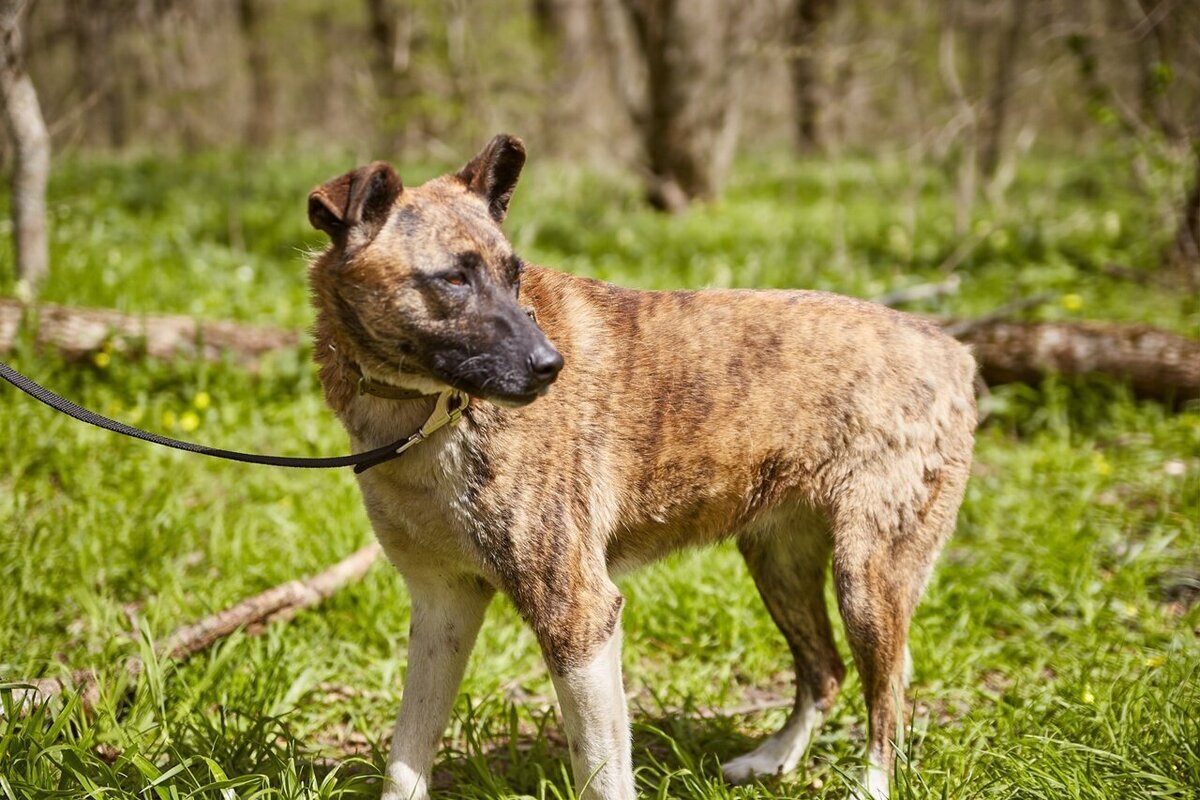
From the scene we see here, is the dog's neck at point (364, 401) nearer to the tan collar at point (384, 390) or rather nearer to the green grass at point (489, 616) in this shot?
the tan collar at point (384, 390)

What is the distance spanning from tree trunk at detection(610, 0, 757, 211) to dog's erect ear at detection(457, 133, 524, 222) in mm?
7863

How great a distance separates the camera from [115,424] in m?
2.79

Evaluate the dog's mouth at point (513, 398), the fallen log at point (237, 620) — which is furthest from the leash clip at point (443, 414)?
the fallen log at point (237, 620)

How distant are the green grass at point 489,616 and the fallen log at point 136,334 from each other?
11cm

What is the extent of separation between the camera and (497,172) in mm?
2910

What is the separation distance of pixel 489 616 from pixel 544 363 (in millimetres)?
2106

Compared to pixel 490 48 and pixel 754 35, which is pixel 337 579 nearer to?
pixel 754 35

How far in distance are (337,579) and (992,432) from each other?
149 inches

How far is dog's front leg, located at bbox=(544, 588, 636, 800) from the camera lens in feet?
8.93

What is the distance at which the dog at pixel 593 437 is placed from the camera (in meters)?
2.61

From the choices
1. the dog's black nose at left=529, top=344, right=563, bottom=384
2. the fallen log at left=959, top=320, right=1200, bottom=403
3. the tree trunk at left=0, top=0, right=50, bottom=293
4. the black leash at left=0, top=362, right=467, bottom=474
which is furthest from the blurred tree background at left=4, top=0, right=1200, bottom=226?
the dog's black nose at left=529, top=344, right=563, bottom=384

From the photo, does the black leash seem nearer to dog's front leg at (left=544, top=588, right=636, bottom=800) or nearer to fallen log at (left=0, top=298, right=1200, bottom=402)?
dog's front leg at (left=544, top=588, right=636, bottom=800)

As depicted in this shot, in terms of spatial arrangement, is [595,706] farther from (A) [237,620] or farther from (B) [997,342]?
(B) [997,342]

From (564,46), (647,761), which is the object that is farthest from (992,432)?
(564,46)
